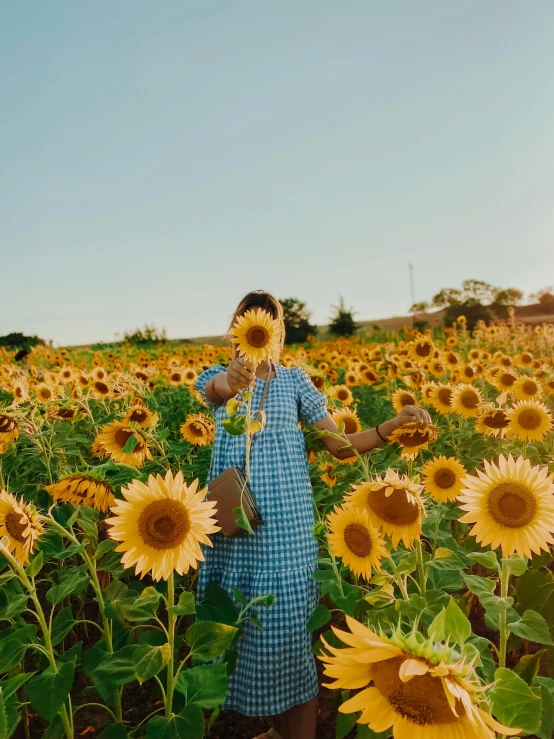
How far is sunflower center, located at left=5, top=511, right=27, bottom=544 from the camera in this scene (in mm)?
1545

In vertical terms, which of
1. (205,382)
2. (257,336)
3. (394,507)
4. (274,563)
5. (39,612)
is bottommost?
(274,563)

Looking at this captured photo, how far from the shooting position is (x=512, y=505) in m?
1.48

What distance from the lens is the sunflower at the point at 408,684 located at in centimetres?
79

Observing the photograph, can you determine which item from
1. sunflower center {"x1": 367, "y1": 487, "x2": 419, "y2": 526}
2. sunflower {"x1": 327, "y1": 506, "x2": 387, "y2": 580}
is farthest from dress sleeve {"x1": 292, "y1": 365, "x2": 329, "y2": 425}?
sunflower center {"x1": 367, "y1": 487, "x2": 419, "y2": 526}

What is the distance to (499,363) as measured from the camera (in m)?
5.83

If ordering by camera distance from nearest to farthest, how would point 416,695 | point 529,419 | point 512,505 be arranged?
point 416,695 < point 512,505 < point 529,419

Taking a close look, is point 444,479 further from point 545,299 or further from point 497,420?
point 545,299

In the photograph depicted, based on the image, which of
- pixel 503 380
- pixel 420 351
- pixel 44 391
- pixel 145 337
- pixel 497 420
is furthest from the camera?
pixel 145 337

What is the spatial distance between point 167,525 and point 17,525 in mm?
416

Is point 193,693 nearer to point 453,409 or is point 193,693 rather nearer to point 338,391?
point 453,409

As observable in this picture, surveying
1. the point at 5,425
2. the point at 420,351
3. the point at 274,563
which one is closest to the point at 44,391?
the point at 5,425

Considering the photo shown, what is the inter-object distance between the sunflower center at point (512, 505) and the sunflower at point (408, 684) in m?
0.62

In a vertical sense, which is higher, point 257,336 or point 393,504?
point 257,336

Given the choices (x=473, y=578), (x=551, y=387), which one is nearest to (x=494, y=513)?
(x=473, y=578)
